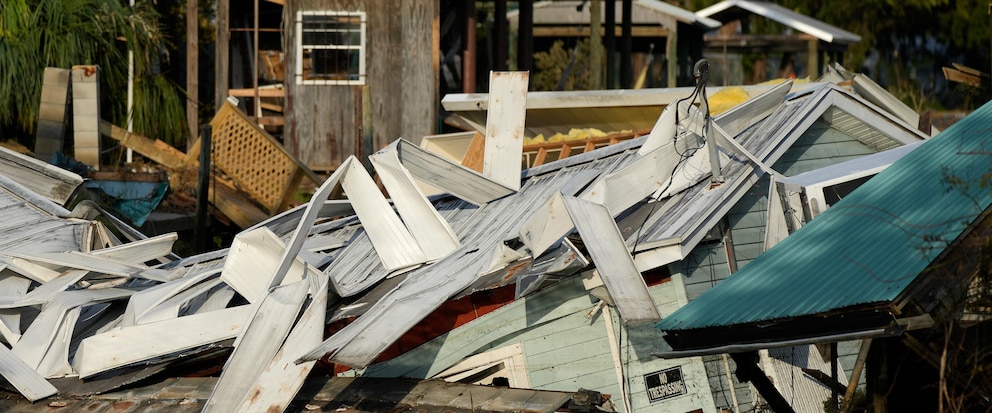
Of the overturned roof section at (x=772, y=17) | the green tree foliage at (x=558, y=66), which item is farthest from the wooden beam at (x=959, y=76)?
the overturned roof section at (x=772, y=17)

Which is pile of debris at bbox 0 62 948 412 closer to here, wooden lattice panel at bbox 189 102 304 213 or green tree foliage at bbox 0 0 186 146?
wooden lattice panel at bbox 189 102 304 213

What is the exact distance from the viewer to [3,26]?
54.6 feet

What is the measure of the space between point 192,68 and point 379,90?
287 centimetres

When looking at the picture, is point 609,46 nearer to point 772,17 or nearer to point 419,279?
point 772,17

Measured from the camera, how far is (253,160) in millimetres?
14906

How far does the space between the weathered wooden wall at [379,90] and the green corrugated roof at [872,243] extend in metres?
11.2

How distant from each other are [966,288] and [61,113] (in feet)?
41.1

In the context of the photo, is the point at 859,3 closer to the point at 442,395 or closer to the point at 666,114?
the point at 666,114

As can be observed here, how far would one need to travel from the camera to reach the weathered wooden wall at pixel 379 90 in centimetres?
1709

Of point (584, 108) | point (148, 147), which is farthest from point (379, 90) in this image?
point (584, 108)

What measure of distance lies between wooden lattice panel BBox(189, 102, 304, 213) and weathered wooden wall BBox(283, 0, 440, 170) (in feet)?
Answer: 7.17

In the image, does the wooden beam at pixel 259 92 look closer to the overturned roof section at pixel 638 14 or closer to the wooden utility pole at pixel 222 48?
the wooden utility pole at pixel 222 48

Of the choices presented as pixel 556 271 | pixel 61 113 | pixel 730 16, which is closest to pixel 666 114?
pixel 556 271

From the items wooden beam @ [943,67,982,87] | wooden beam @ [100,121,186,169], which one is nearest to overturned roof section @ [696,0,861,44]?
wooden beam @ [943,67,982,87]
